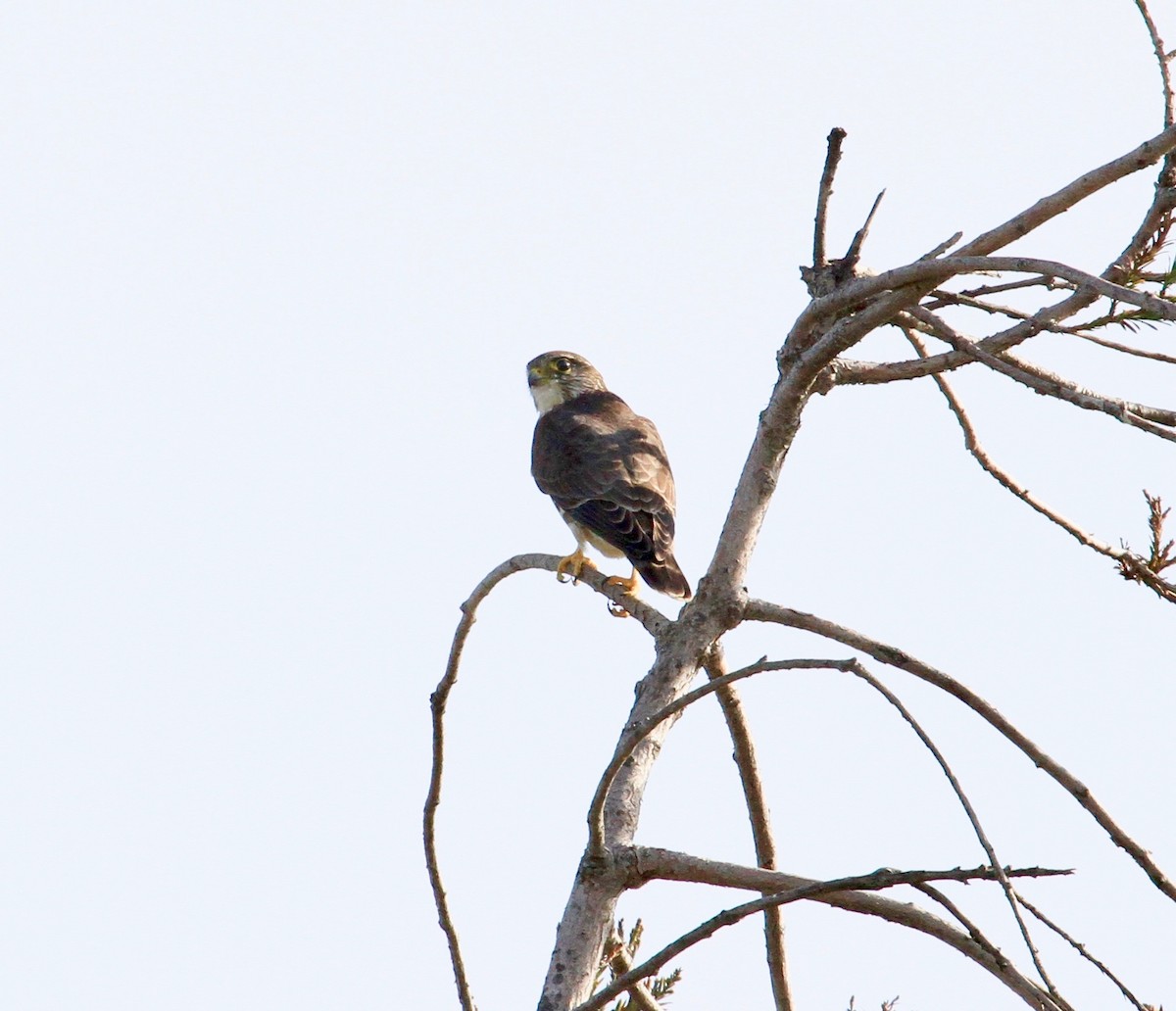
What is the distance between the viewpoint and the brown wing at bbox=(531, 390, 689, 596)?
226 inches

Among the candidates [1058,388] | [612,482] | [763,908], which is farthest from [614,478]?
[763,908]

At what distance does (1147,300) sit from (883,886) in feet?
2.93

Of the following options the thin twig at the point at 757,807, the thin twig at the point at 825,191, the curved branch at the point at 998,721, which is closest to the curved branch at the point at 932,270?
the thin twig at the point at 825,191

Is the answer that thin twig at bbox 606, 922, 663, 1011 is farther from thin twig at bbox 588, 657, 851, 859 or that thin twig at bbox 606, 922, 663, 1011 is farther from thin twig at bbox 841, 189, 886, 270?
thin twig at bbox 841, 189, 886, 270

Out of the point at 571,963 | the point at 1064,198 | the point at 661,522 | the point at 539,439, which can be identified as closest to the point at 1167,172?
the point at 1064,198

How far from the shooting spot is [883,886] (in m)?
2.21

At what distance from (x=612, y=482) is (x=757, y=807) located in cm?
276

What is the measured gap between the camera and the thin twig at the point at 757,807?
352 centimetres

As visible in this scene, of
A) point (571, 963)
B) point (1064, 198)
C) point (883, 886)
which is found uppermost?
point (1064, 198)

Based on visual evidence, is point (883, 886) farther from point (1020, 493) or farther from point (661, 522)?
point (661, 522)

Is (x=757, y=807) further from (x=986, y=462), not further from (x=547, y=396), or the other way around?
(x=547, y=396)

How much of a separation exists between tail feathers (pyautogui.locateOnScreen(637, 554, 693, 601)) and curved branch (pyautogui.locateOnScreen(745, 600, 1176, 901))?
2.52 metres

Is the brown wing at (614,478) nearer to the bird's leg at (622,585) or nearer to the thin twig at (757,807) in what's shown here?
the bird's leg at (622,585)

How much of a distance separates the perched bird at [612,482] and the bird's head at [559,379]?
30 centimetres
